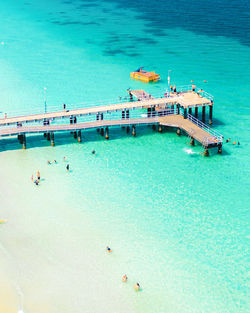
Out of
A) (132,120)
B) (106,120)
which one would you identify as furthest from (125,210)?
(106,120)

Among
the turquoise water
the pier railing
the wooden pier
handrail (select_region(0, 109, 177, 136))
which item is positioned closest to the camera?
the turquoise water

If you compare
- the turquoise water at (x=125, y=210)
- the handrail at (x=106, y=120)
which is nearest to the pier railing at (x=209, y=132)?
the turquoise water at (x=125, y=210)

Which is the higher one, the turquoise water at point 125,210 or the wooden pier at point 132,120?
the wooden pier at point 132,120

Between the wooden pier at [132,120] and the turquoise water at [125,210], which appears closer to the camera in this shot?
the turquoise water at [125,210]

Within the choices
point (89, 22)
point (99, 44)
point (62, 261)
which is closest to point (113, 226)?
point (62, 261)

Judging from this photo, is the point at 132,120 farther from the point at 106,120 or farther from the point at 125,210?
the point at 125,210

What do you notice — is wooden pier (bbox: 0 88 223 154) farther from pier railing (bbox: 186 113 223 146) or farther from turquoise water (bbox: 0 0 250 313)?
turquoise water (bbox: 0 0 250 313)

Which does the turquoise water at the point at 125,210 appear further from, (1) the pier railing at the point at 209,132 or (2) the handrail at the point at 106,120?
(2) the handrail at the point at 106,120

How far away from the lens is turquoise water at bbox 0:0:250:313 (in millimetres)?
38312

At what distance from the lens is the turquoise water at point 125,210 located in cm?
3831

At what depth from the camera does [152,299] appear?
3738 centimetres

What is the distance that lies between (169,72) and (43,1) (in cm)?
11333

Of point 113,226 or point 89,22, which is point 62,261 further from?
point 89,22

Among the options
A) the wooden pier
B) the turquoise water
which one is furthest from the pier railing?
the turquoise water
